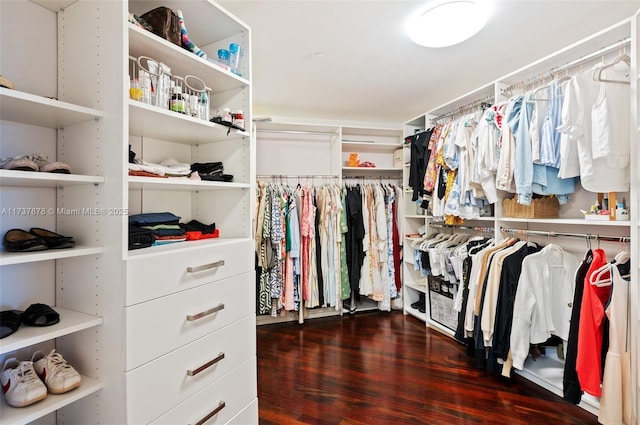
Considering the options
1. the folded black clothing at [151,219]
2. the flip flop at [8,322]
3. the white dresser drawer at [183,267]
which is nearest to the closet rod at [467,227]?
the white dresser drawer at [183,267]

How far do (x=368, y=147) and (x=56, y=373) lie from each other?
3.47 metres

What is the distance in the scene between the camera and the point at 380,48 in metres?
2.14

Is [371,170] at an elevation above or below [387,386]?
above

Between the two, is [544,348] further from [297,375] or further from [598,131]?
[297,375]

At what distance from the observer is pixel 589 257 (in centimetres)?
179

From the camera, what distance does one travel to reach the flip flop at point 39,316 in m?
1.01

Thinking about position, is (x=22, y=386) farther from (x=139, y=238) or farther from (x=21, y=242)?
(x=139, y=238)

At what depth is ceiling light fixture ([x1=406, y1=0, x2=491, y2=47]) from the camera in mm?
1661

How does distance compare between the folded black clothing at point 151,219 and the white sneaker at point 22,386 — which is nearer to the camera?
the white sneaker at point 22,386

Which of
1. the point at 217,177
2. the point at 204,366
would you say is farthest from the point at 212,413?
the point at 217,177

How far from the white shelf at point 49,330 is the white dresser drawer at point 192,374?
226mm

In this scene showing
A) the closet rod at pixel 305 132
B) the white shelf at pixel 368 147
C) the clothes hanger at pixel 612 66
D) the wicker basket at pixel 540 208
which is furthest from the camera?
the white shelf at pixel 368 147

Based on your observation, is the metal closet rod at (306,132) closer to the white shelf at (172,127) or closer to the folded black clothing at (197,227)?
the white shelf at (172,127)

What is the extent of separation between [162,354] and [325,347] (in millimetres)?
1821
